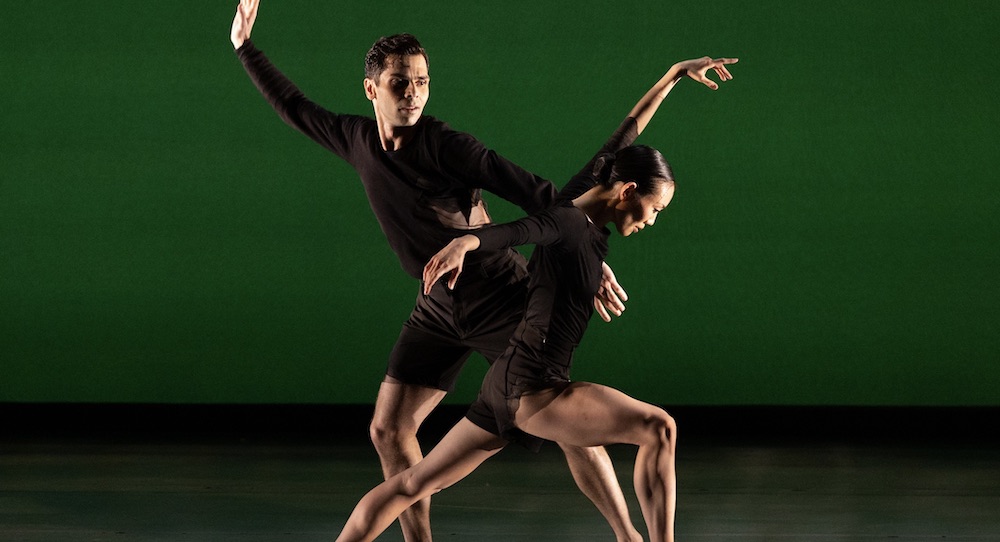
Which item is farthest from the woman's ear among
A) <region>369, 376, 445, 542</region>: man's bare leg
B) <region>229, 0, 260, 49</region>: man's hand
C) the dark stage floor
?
the dark stage floor

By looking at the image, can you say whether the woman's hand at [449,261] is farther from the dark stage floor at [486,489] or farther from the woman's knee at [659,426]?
the dark stage floor at [486,489]

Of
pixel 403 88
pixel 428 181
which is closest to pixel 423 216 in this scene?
pixel 428 181

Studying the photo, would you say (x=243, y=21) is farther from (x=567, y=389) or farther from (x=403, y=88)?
(x=567, y=389)

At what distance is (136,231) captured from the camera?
217 inches

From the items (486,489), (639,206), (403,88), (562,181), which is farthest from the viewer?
(562,181)

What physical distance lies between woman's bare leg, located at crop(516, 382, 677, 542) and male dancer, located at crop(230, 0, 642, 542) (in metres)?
0.36

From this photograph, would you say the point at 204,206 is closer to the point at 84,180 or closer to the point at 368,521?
the point at 84,180

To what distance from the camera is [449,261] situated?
2516 millimetres

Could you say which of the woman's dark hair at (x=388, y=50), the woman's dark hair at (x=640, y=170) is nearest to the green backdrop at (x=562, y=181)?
the woman's dark hair at (x=388, y=50)

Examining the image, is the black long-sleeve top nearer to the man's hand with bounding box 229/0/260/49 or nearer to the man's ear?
the man's ear

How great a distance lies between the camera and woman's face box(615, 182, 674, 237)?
2812 millimetres

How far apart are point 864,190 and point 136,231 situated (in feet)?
10.1

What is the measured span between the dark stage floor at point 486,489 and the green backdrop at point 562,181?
37 cm

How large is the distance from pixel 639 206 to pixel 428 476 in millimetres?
760
